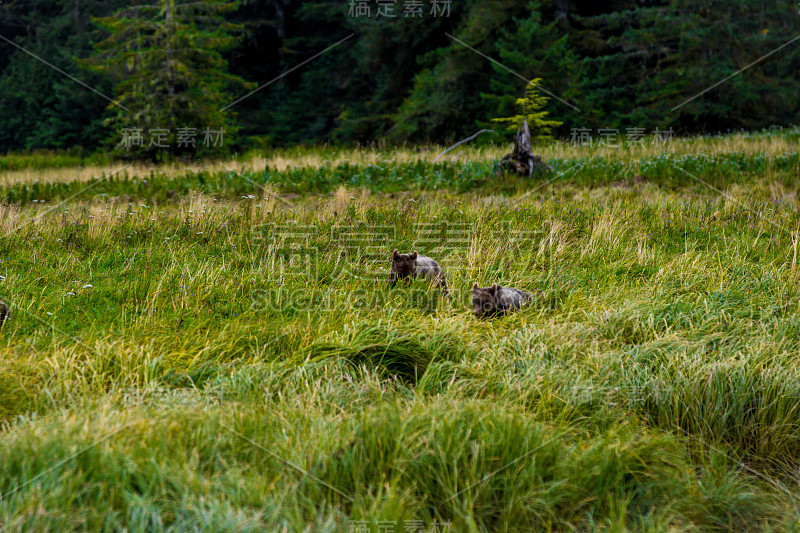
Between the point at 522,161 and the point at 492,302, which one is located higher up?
the point at 522,161

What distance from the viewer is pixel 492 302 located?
14.6 feet

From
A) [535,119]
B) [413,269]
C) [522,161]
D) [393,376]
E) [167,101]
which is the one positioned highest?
[167,101]

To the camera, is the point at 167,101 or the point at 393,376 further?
the point at 167,101

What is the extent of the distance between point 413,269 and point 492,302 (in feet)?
2.76

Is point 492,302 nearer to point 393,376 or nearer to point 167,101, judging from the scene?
point 393,376

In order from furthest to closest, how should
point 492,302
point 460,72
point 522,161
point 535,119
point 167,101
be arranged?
point 460,72 → point 167,101 → point 535,119 → point 522,161 → point 492,302

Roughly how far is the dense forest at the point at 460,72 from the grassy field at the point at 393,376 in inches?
497

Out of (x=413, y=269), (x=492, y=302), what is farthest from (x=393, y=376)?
(x=413, y=269)

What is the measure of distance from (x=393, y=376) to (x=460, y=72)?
20.4 meters

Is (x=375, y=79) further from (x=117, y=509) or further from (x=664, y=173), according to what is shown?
(x=117, y=509)

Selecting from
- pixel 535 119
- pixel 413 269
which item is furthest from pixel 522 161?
pixel 535 119

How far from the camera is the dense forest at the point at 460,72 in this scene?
787 inches

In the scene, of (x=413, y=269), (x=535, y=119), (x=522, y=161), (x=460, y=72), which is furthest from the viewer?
Result: (x=460, y=72)

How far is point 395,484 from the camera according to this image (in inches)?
96.0
